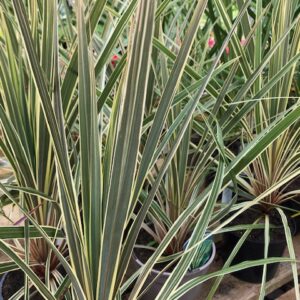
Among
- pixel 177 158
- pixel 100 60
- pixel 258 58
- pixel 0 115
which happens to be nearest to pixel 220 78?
pixel 258 58

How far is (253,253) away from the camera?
2.88 feet

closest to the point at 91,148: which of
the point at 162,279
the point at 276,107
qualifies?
the point at 162,279

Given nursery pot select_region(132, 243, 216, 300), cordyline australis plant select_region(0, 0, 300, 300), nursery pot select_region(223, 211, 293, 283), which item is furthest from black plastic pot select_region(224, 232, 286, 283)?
cordyline australis plant select_region(0, 0, 300, 300)

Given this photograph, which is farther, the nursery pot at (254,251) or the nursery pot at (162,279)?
the nursery pot at (254,251)

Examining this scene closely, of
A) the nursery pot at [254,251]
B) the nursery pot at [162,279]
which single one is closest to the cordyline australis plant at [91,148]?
the nursery pot at [162,279]

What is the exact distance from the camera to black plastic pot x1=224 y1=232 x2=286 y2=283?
868 mm

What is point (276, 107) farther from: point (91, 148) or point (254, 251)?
point (91, 148)

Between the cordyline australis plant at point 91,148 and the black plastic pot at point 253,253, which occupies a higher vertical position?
the cordyline australis plant at point 91,148

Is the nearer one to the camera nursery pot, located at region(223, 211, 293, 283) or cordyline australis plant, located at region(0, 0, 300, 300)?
cordyline australis plant, located at region(0, 0, 300, 300)

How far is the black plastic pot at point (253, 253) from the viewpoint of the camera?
87 cm

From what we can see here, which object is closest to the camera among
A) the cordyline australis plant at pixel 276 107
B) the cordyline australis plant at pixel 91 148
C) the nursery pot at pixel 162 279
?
the cordyline australis plant at pixel 91 148

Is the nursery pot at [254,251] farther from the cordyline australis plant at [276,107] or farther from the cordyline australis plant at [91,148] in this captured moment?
the cordyline australis plant at [91,148]

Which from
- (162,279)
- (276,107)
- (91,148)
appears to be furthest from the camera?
(276,107)

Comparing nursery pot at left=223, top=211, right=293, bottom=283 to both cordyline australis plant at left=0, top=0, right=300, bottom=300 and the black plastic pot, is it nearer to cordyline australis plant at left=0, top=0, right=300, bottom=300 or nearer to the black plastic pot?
the black plastic pot
